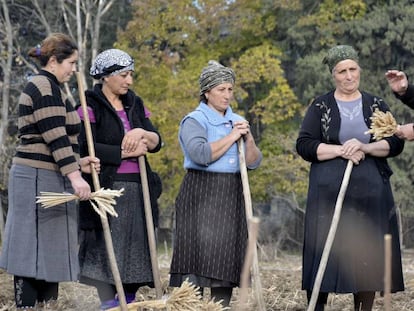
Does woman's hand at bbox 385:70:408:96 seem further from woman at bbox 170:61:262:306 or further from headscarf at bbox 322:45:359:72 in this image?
woman at bbox 170:61:262:306

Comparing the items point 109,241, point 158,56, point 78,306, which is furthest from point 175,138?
point 109,241

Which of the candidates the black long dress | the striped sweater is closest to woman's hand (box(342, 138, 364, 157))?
the black long dress

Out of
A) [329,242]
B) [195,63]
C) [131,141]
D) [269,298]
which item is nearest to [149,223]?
[131,141]

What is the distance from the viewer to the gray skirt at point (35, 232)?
5113 mm

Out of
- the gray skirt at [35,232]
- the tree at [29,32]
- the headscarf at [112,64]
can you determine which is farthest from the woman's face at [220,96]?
the tree at [29,32]

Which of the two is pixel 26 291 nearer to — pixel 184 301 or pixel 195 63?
pixel 184 301

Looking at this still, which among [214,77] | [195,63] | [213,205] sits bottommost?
[213,205]

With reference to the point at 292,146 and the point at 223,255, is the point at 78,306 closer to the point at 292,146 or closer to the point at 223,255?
the point at 223,255

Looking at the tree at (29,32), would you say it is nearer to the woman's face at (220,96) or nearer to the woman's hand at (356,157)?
the woman's face at (220,96)

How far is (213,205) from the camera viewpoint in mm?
5324

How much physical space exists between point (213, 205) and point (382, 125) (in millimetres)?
1099

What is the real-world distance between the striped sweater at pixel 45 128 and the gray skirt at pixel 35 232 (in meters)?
0.08

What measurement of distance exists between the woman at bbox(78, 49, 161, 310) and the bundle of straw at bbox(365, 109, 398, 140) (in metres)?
1.36

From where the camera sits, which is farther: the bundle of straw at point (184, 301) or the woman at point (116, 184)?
the woman at point (116, 184)
